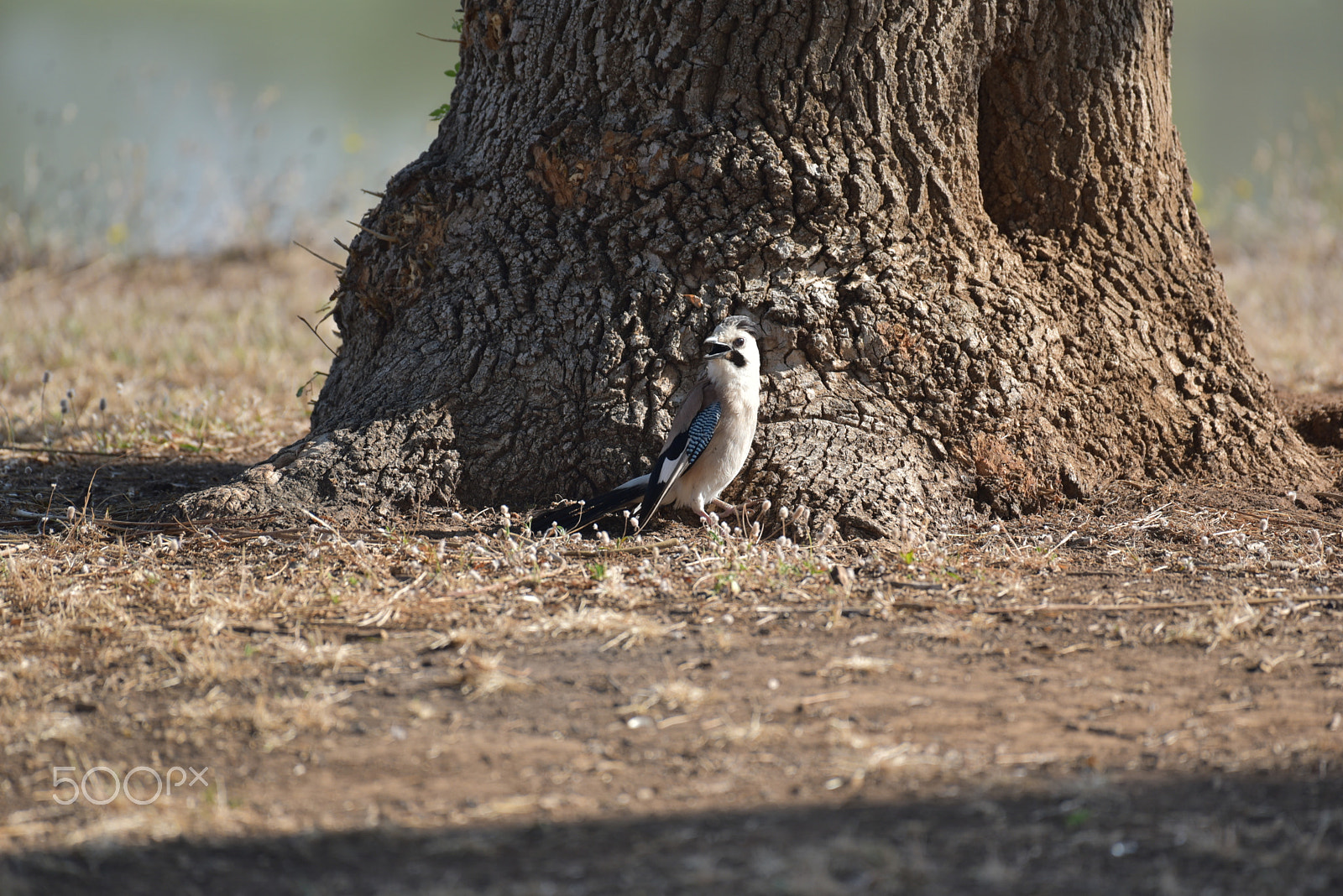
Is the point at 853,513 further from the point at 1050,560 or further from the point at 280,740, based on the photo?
the point at 280,740

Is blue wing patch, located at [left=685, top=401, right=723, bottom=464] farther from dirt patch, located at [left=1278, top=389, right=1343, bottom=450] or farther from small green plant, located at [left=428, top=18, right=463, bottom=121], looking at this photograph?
dirt patch, located at [left=1278, top=389, right=1343, bottom=450]

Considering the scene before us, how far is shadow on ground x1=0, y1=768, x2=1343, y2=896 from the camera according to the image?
6.34 ft

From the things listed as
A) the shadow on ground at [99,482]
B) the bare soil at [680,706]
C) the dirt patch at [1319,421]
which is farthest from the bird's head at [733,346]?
the dirt patch at [1319,421]

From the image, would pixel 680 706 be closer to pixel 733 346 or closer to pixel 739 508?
pixel 739 508

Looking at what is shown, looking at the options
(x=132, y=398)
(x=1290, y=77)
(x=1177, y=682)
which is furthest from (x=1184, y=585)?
(x=1290, y=77)

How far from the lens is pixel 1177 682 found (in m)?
2.75

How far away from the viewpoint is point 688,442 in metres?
3.85

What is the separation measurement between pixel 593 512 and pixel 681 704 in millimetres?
1408

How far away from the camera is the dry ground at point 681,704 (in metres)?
2.04

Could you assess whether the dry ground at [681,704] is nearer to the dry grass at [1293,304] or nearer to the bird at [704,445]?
the bird at [704,445]

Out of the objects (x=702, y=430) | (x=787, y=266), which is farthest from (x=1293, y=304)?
(x=702, y=430)

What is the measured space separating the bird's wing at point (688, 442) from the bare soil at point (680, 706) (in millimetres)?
201

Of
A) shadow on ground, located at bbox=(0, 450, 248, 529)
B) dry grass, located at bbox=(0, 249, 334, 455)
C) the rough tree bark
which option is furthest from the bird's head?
shadow on ground, located at bbox=(0, 450, 248, 529)

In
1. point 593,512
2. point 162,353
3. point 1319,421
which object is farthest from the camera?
point 162,353
